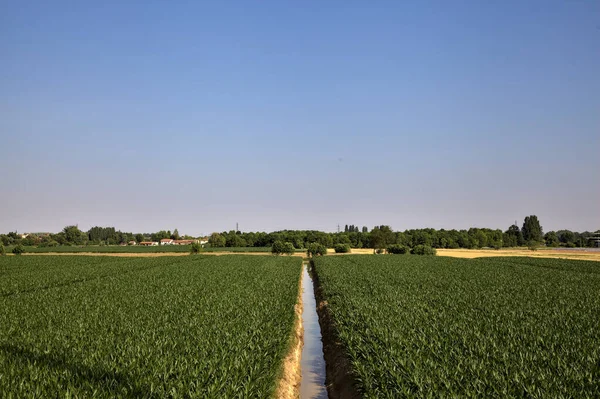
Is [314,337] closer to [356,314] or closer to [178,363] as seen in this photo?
[356,314]

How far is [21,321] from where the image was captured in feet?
52.7

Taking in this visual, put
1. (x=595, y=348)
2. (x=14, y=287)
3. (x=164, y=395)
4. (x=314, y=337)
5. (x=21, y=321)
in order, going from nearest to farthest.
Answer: (x=164, y=395) → (x=595, y=348) → (x=21, y=321) → (x=314, y=337) → (x=14, y=287)

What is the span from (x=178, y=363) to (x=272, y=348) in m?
3.63

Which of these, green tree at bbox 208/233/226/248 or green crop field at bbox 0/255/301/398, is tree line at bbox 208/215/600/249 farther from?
green crop field at bbox 0/255/301/398

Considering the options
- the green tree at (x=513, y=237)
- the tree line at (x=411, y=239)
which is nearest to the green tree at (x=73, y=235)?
the tree line at (x=411, y=239)

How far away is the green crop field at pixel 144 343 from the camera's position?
8.61 meters

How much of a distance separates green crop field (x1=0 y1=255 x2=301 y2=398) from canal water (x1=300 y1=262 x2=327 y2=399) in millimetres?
1442

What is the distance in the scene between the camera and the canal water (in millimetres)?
13027

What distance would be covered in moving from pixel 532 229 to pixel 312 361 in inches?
8025

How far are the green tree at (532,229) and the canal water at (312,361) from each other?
633 ft

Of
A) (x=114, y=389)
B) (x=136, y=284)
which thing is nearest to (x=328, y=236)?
(x=136, y=284)

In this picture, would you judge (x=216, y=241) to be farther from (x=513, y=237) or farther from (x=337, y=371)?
(x=337, y=371)

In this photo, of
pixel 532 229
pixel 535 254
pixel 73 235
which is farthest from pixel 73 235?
pixel 532 229

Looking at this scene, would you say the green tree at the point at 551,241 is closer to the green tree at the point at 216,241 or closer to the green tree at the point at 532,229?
the green tree at the point at 532,229
